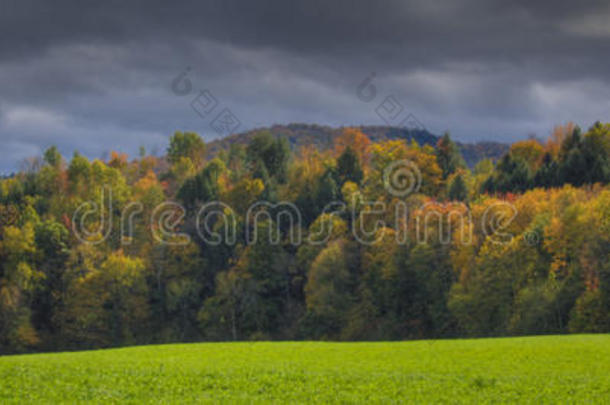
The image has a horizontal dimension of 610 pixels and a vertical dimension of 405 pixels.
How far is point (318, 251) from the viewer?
82062 mm

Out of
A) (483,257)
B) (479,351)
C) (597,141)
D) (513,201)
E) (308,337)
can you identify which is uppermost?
(597,141)

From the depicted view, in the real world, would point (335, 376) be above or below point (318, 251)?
below

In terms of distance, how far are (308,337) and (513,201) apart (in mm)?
28135

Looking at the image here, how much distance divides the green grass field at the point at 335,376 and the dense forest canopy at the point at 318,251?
81.4 ft

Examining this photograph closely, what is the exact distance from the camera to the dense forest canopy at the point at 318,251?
200ft

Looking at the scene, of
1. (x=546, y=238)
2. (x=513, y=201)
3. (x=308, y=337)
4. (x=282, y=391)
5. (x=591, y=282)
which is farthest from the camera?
(x=308, y=337)

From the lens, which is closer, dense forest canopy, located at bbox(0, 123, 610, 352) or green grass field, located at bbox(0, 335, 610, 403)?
green grass field, located at bbox(0, 335, 610, 403)

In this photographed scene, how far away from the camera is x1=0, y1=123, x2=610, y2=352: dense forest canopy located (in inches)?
2395

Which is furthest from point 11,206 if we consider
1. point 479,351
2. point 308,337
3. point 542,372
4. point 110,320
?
point 542,372

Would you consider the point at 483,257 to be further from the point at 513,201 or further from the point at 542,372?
the point at 542,372

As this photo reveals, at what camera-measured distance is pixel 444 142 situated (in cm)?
10412

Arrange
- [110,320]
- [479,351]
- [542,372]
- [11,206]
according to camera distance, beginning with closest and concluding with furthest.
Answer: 1. [542,372]
2. [479,351]
3. [110,320]
4. [11,206]

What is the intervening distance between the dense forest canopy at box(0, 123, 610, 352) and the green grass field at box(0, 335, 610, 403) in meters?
24.8

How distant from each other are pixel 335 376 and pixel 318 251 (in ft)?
187
